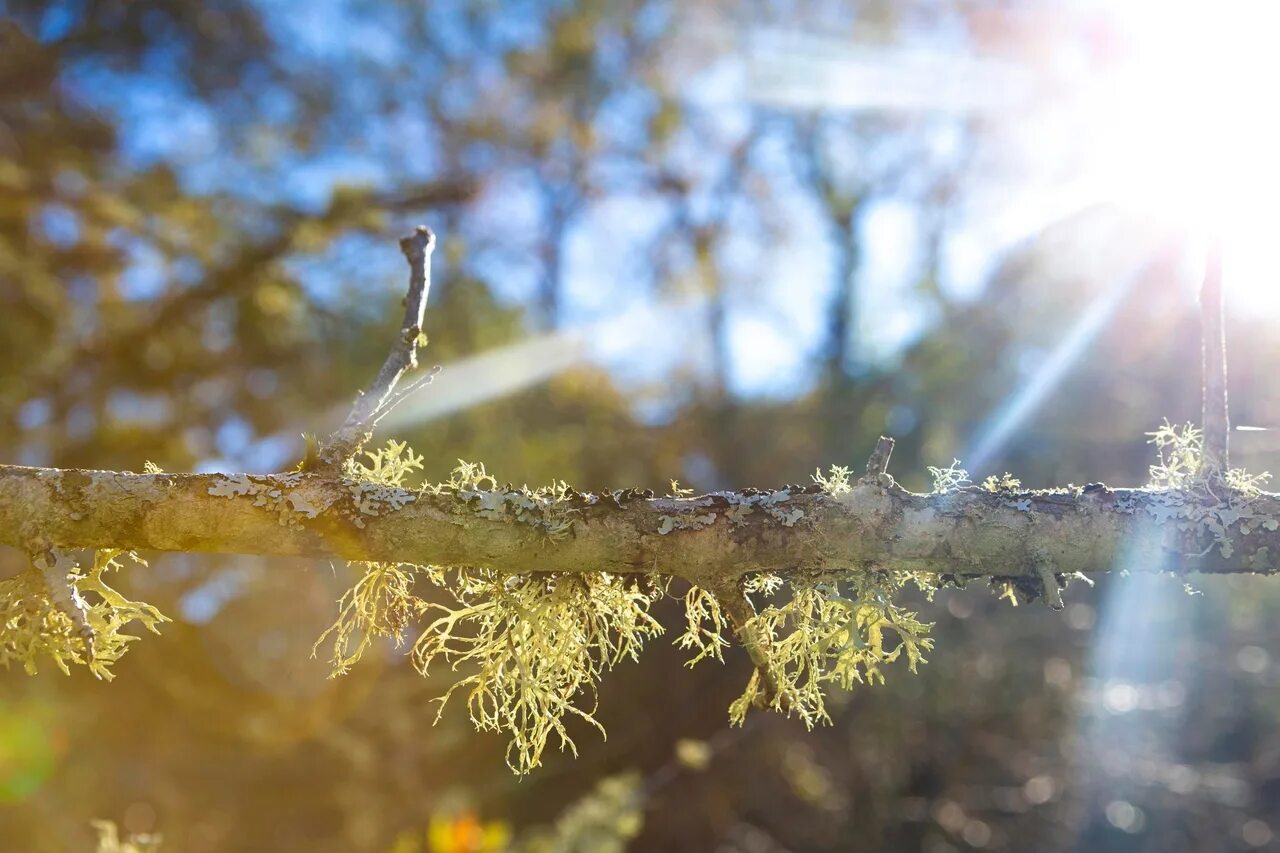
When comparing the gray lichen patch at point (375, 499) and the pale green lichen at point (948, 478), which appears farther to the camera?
the pale green lichen at point (948, 478)

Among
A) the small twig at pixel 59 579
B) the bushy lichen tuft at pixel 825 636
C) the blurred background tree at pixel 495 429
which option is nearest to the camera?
the small twig at pixel 59 579

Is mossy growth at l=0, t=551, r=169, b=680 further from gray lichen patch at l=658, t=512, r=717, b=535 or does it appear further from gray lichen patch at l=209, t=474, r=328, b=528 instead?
gray lichen patch at l=658, t=512, r=717, b=535

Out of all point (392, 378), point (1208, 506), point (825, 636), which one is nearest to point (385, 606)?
point (392, 378)

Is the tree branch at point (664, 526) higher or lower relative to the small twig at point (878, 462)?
lower

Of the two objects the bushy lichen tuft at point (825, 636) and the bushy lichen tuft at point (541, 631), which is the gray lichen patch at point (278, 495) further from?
the bushy lichen tuft at point (825, 636)

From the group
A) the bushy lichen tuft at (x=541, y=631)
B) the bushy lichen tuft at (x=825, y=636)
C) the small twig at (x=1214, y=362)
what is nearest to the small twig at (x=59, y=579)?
the bushy lichen tuft at (x=541, y=631)

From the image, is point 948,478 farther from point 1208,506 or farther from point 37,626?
point 37,626
